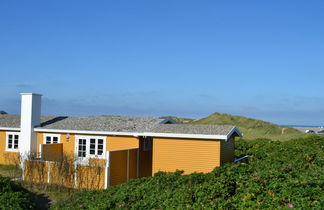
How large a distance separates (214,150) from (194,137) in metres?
0.99

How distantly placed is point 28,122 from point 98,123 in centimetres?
389

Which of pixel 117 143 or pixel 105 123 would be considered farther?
pixel 105 123

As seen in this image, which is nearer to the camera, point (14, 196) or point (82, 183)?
point (14, 196)

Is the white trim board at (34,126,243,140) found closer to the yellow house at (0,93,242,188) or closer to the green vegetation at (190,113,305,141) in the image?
the yellow house at (0,93,242,188)

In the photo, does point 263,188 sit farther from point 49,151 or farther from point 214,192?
point 49,151

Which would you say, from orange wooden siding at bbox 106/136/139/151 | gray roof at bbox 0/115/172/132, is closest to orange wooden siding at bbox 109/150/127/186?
orange wooden siding at bbox 106/136/139/151

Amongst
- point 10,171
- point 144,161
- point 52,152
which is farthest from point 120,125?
point 10,171

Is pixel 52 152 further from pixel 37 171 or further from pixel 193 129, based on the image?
pixel 193 129

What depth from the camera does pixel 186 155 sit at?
14656mm

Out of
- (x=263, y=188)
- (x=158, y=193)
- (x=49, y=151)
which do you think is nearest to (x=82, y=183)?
(x=49, y=151)

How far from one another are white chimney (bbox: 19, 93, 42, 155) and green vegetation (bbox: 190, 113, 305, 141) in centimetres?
2148

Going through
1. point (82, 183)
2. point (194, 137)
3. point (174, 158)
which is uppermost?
point (194, 137)

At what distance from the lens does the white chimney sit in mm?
18344

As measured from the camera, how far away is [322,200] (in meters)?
5.61
